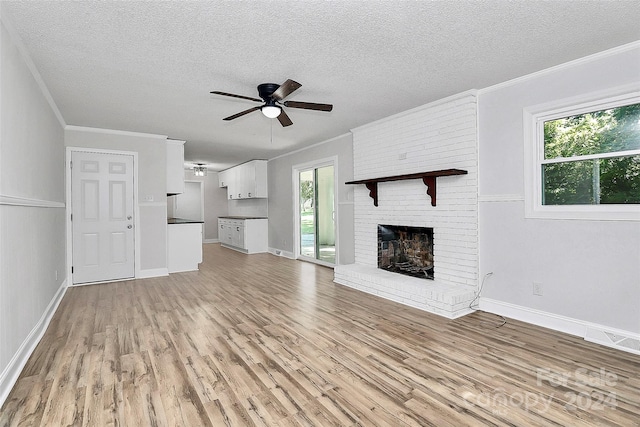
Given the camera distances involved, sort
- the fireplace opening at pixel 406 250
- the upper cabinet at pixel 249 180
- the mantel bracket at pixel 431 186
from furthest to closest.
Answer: the upper cabinet at pixel 249 180, the fireplace opening at pixel 406 250, the mantel bracket at pixel 431 186

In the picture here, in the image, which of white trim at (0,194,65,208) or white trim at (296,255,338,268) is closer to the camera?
white trim at (0,194,65,208)

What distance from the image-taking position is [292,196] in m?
7.43

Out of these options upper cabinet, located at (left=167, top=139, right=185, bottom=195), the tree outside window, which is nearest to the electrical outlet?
the tree outside window

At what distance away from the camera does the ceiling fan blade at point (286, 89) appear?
280cm

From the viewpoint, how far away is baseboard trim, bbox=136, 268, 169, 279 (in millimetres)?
5398

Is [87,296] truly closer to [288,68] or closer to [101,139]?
[101,139]

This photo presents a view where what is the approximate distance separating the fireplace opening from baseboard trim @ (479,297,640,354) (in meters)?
0.87

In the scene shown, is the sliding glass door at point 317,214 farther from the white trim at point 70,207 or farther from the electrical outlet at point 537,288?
the electrical outlet at point 537,288

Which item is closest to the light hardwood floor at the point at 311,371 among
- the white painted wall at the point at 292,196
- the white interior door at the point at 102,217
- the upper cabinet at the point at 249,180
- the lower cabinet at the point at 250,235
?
the white interior door at the point at 102,217

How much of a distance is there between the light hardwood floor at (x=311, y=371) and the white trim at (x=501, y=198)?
4.07ft

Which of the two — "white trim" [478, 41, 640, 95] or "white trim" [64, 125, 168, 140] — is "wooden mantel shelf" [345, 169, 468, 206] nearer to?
"white trim" [478, 41, 640, 95]

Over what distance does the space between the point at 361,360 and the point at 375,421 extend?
70 centimetres

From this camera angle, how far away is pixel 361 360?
247cm

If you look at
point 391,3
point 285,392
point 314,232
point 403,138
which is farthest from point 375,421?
point 314,232
